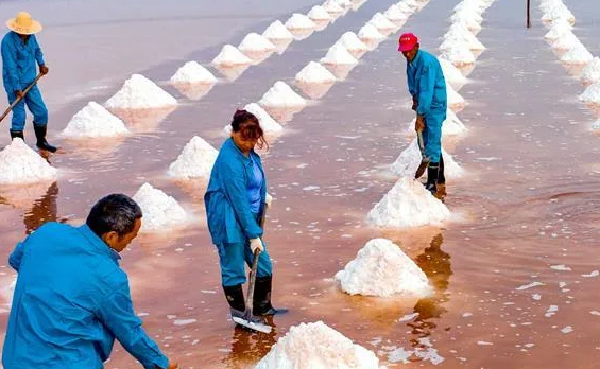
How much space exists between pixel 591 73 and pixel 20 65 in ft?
25.9

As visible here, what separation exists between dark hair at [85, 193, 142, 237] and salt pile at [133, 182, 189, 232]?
A: 3.96 metres

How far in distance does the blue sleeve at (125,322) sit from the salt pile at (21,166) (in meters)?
5.68

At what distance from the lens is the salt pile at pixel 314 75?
14.1 metres

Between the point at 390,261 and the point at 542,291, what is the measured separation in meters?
0.89

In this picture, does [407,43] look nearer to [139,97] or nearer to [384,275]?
[384,275]

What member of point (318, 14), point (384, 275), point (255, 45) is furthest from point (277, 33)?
point (384, 275)

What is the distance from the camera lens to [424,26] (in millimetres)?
21078

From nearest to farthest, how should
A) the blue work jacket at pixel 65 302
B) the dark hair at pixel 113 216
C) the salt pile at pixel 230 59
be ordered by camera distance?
the blue work jacket at pixel 65 302 → the dark hair at pixel 113 216 → the salt pile at pixel 230 59

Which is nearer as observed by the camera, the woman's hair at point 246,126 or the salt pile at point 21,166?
the woman's hair at point 246,126

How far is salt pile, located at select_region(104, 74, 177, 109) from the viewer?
12.3 m

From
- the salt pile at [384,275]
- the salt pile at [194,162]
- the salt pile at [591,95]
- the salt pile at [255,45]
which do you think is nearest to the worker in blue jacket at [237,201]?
the salt pile at [384,275]

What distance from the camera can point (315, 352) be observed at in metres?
4.44

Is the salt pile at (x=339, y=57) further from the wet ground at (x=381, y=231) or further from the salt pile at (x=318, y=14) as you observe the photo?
the salt pile at (x=318, y=14)

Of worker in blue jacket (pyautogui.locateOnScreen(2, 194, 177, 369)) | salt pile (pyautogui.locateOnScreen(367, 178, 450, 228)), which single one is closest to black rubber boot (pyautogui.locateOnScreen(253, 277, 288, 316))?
salt pile (pyautogui.locateOnScreen(367, 178, 450, 228))
